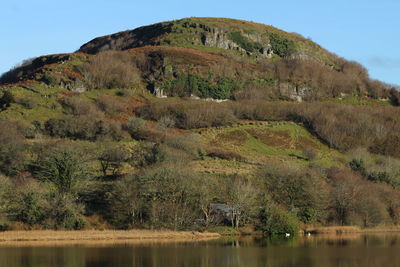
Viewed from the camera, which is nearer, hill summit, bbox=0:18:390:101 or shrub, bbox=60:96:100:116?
shrub, bbox=60:96:100:116

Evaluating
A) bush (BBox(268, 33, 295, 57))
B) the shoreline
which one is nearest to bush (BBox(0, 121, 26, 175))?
the shoreline

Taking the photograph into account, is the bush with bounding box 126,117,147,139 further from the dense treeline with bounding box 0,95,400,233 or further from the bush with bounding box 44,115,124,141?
the bush with bounding box 44,115,124,141

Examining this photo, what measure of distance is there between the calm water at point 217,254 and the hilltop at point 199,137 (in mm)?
11845

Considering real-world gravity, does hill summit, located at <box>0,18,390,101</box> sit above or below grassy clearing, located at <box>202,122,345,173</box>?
above

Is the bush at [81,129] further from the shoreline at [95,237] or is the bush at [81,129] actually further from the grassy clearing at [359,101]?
the grassy clearing at [359,101]

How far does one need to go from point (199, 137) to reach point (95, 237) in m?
58.1

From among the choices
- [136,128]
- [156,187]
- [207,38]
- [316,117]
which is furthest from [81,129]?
[207,38]

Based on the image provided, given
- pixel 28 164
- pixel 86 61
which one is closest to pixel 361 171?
pixel 28 164

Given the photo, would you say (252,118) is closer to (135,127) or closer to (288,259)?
(135,127)

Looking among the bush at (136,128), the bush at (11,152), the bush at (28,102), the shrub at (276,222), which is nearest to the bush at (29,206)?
the bush at (11,152)

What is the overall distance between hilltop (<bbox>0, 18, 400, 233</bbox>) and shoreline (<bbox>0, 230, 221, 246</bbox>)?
244cm

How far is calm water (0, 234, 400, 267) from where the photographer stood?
50.3 m

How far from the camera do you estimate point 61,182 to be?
2992 inches

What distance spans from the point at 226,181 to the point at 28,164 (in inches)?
1236
